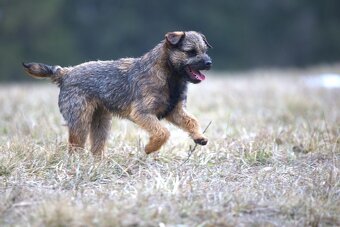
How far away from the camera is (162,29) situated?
30641mm

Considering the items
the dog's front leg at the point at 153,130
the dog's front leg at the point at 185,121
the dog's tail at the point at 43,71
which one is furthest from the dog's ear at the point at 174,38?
the dog's tail at the point at 43,71

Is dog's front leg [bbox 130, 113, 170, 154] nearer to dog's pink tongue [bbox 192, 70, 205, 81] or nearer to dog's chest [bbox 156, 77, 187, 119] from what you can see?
dog's chest [bbox 156, 77, 187, 119]

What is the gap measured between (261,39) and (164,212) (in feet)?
94.4

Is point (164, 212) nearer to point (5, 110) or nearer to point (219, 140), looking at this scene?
point (219, 140)

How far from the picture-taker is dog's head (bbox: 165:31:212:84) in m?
7.02

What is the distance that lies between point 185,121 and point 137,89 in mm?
614

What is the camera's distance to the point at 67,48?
2822 cm

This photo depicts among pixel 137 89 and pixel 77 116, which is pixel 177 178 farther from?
pixel 77 116

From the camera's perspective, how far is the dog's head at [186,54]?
7.02m

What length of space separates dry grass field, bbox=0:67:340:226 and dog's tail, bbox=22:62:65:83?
72 cm

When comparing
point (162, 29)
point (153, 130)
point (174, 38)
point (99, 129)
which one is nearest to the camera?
point (153, 130)

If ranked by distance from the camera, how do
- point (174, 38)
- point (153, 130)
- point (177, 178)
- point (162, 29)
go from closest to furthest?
1. point (177, 178)
2. point (153, 130)
3. point (174, 38)
4. point (162, 29)

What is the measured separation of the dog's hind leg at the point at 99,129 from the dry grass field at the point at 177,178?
0.16 metres

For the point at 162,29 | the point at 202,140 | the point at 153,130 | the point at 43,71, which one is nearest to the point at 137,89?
the point at 153,130
